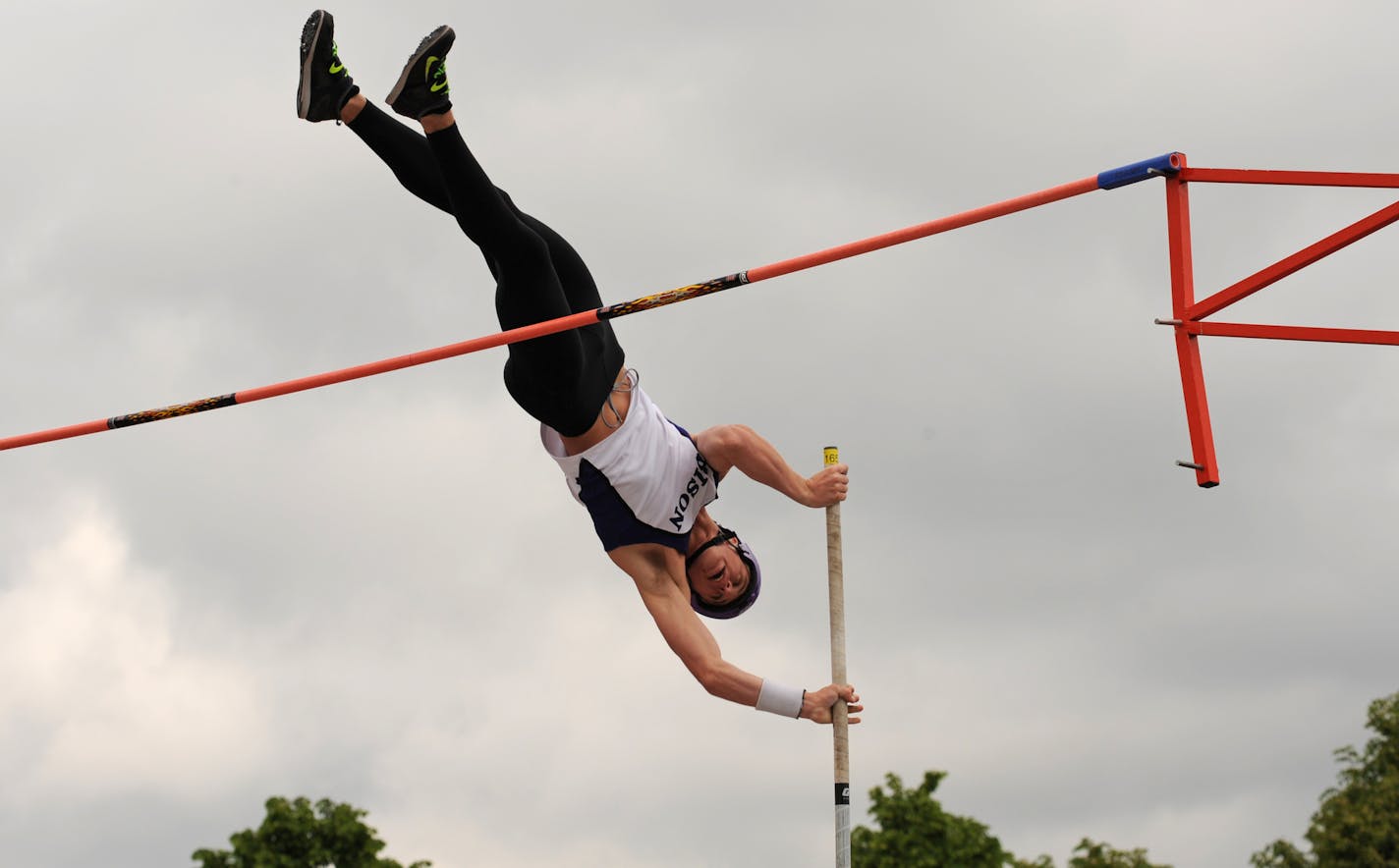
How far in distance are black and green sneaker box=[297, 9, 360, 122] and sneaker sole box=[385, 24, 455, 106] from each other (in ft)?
1.74

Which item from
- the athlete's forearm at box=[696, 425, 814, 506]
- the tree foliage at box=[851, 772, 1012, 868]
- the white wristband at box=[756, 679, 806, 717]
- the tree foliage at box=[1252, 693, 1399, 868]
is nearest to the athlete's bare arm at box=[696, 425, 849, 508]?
the athlete's forearm at box=[696, 425, 814, 506]

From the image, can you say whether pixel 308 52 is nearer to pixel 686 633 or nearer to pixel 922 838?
pixel 686 633

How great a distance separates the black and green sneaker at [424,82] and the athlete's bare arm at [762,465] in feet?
7.05

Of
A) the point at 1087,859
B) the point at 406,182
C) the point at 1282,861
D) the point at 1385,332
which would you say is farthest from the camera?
the point at 1282,861

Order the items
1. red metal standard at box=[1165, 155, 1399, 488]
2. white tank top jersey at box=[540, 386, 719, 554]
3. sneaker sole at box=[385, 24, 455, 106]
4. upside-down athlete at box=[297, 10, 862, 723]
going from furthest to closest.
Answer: white tank top jersey at box=[540, 386, 719, 554] < upside-down athlete at box=[297, 10, 862, 723] < sneaker sole at box=[385, 24, 455, 106] < red metal standard at box=[1165, 155, 1399, 488]

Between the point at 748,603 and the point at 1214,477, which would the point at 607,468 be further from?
the point at 1214,477

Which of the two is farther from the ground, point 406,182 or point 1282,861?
point 1282,861

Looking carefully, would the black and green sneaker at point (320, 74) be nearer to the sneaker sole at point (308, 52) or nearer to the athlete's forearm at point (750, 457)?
the sneaker sole at point (308, 52)

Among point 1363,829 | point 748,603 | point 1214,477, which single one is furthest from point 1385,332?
point 1363,829

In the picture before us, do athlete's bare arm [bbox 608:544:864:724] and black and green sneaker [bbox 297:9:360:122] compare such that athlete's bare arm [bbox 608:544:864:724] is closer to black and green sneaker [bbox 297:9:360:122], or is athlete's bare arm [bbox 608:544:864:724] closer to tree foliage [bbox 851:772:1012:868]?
black and green sneaker [bbox 297:9:360:122]

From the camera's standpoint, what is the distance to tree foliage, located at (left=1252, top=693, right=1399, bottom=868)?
25938 mm

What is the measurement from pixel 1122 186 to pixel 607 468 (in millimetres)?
2783

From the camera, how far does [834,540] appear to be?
28.0 ft

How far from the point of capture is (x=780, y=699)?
822 cm
